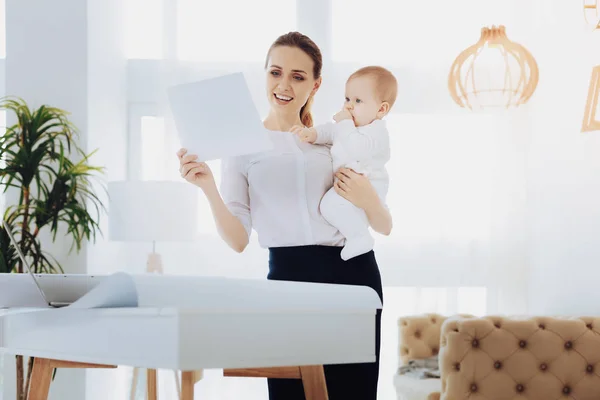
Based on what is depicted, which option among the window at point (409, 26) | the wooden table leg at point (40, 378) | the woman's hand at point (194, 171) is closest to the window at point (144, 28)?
the window at point (409, 26)

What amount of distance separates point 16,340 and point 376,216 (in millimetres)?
1144

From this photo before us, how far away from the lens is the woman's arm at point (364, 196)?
1733 millimetres

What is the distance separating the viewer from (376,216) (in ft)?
5.90

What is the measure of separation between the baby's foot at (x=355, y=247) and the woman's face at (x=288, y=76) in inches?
15.1

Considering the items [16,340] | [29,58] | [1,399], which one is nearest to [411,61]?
[29,58]

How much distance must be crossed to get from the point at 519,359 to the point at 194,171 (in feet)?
7.07

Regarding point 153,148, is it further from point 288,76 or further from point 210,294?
point 210,294

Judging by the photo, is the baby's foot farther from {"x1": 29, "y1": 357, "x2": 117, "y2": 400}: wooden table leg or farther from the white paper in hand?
{"x1": 29, "y1": 357, "x2": 117, "y2": 400}: wooden table leg

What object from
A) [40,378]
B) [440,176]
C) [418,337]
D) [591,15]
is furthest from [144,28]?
[40,378]

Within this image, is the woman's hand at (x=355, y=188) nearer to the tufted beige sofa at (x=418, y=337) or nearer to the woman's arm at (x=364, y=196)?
the woman's arm at (x=364, y=196)

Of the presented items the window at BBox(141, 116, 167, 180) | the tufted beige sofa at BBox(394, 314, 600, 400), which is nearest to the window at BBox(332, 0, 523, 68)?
the window at BBox(141, 116, 167, 180)

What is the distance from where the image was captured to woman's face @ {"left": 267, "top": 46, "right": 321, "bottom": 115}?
73.0 inches

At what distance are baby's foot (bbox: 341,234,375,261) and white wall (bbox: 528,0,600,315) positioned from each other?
276 centimetres

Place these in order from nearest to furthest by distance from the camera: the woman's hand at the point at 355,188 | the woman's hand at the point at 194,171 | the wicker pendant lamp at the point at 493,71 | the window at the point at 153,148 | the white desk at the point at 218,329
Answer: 1. the white desk at the point at 218,329
2. the woman's hand at the point at 194,171
3. the woman's hand at the point at 355,188
4. the wicker pendant lamp at the point at 493,71
5. the window at the point at 153,148
